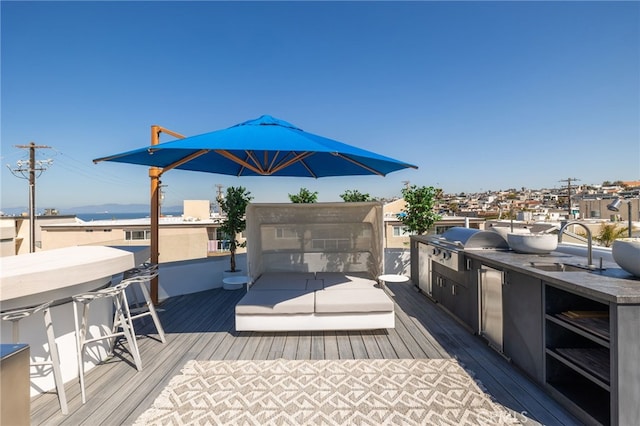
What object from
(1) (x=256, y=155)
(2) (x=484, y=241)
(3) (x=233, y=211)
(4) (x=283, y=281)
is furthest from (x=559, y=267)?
(3) (x=233, y=211)

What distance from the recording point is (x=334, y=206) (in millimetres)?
4844

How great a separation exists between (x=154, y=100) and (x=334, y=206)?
22.5ft

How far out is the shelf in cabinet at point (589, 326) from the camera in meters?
1.83

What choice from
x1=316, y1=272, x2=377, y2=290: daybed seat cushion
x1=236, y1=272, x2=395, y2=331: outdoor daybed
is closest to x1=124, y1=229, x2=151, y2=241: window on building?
x1=316, y1=272, x2=377, y2=290: daybed seat cushion

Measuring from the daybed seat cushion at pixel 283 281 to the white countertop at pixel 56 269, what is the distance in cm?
165

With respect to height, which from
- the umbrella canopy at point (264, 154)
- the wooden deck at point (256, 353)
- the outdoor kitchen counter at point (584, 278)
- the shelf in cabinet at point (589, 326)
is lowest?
the wooden deck at point (256, 353)

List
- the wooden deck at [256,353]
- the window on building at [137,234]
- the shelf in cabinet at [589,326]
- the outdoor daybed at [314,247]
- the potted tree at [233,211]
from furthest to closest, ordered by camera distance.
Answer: the window on building at [137,234] → the potted tree at [233,211] → the outdoor daybed at [314,247] → the wooden deck at [256,353] → the shelf in cabinet at [589,326]

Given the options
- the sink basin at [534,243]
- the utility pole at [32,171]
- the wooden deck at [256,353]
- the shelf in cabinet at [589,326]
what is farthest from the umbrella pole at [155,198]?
the utility pole at [32,171]

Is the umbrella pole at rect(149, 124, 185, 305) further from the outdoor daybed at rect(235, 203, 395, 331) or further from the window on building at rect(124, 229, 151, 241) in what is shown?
the window on building at rect(124, 229, 151, 241)

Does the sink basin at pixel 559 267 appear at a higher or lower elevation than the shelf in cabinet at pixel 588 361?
higher

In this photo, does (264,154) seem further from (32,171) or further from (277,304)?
(32,171)

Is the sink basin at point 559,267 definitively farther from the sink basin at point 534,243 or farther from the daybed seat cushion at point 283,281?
the daybed seat cushion at point 283,281

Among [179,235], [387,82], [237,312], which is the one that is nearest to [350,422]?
[237,312]

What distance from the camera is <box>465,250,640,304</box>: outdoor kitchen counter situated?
172 cm
